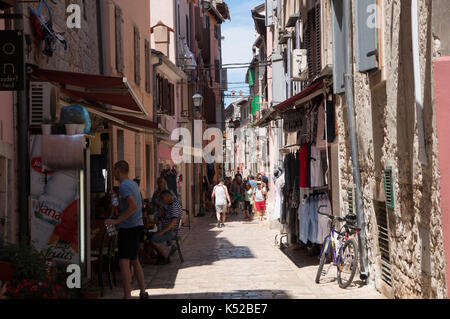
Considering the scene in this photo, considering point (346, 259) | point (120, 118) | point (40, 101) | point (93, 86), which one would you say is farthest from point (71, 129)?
point (346, 259)

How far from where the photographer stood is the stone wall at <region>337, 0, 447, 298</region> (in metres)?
6.75

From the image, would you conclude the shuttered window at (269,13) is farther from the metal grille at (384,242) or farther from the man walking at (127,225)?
the man walking at (127,225)

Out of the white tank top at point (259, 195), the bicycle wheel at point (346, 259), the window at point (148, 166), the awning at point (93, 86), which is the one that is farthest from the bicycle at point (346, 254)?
the white tank top at point (259, 195)

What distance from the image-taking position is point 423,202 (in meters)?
7.22

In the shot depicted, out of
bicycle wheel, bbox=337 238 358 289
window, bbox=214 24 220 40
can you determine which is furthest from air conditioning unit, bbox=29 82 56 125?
window, bbox=214 24 220 40

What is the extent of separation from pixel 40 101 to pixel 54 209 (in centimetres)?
144

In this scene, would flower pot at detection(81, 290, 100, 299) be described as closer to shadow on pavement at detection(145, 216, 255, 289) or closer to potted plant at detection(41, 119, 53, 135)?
potted plant at detection(41, 119, 53, 135)

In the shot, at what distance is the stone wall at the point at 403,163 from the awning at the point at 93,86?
329 centimetres

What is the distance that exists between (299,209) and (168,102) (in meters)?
13.9

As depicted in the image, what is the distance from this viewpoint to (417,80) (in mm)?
6758

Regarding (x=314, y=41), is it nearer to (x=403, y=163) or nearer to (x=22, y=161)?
(x=403, y=163)

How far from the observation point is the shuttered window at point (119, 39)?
678 inches
